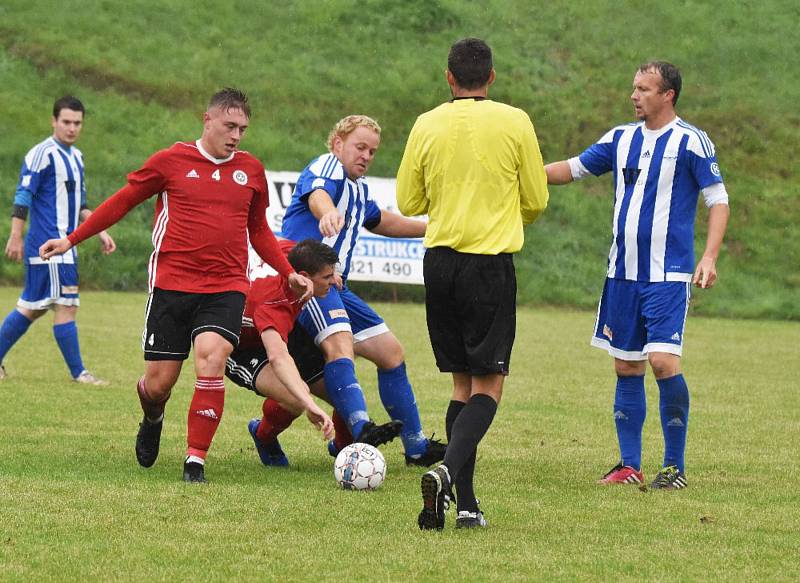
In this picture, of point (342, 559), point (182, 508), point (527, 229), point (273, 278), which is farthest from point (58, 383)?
point (527, 229)

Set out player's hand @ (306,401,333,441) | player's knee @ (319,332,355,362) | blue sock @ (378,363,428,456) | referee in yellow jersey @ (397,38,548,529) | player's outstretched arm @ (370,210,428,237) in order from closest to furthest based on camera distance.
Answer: referee in yellow jersey @ (397,38,548,529) → player's hand @ (306,401,333,441) → player's knee @ (319,332,355,362) → blue sock @ (378,363,428,456) → player's outstretched arm @ (370,210,428,237)

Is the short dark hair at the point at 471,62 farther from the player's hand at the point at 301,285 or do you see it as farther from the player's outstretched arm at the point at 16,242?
the player's outstretched arm at the point at 16,242

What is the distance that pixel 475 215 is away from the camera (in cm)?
566

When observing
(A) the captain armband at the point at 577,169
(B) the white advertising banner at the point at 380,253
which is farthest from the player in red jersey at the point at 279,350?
(B) the white advertising banner at the point at 380,253

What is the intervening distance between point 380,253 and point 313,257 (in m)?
15.2

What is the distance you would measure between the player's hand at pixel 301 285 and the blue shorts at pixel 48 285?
490cm

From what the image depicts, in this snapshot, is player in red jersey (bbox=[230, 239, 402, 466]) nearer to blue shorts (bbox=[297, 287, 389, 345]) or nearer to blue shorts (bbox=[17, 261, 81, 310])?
blue shorts (bbox=[297, 287, 389, 345])

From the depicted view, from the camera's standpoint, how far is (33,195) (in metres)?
11.4

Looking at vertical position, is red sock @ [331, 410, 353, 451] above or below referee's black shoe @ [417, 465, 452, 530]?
below

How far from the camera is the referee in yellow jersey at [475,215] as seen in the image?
5.64 metres

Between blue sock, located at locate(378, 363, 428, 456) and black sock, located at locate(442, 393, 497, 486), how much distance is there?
2.09 metres

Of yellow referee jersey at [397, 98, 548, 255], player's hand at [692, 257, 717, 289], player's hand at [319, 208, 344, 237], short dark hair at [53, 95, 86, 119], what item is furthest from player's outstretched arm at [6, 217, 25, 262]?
player's hand at [692, 257, 717, 289]

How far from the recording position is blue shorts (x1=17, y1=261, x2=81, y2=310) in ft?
37.2

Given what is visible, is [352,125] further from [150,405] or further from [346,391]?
[150,405]
